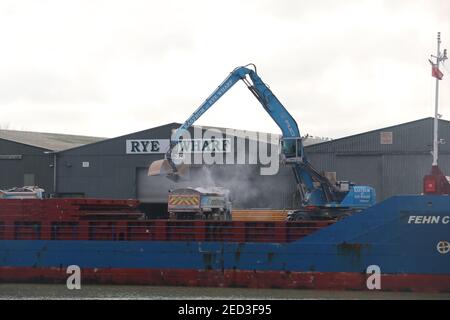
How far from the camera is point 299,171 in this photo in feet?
101

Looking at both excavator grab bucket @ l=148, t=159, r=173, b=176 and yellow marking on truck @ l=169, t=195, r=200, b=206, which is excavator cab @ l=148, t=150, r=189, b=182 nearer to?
excavator grab bucket @ l=148, t=159, r=173, b=176

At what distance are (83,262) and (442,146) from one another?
22135 millimetres

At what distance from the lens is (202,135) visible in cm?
4584

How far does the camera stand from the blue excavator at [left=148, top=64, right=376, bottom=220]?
2927 centimetres

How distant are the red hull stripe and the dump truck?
5.14m

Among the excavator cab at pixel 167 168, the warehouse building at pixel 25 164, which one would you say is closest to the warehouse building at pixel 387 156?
the excavator cab at pixel 167 168

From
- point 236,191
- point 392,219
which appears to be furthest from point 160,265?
point 236,191

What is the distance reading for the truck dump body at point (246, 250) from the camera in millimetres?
23156

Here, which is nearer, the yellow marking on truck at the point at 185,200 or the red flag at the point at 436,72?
the red flag at the point at 436,72

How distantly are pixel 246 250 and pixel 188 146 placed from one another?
21.8 metres

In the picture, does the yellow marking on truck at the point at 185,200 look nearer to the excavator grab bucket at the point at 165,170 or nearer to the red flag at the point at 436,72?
the excavator grab bucket at the point at 165,170

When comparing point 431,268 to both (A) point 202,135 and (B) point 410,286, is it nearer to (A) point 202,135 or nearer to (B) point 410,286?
(B) point 410,286

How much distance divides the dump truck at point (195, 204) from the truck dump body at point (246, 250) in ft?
10.1

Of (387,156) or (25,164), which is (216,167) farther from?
(25,164)
